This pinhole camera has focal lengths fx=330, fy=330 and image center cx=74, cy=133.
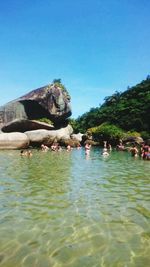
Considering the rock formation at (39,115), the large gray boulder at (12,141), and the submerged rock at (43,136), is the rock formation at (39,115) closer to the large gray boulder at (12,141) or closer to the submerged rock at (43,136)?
the submerged rock at (43,136)

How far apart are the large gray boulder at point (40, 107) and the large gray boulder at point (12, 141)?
6.95m

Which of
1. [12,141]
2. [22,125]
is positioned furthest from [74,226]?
[22,125]

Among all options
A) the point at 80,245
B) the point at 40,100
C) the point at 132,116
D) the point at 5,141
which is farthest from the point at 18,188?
the point at 132,116

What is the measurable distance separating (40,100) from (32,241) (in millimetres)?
39462

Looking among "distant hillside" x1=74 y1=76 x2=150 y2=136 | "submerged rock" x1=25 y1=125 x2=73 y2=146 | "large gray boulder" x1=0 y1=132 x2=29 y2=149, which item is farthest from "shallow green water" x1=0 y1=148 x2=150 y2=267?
"distant hillside" x1=74 y1=76 x2=150 y2=136

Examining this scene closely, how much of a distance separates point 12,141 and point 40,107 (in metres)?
10.4

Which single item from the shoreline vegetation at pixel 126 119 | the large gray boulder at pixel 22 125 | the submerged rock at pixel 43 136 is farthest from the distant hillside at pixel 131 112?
the large gray boulder at pixel 22 125

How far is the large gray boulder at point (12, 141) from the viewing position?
36.1 meters

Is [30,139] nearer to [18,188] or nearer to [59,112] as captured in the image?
[59,112]

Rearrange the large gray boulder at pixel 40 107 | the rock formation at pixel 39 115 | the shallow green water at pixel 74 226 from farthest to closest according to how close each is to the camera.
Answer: the large gray boulder at pixel 40 107 < the rock formation at pixel 39 115 < the shallow green water at pixel 74 226

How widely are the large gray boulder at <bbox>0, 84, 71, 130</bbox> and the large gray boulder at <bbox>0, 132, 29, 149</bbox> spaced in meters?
6.95

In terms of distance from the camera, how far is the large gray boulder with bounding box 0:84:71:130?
144ft

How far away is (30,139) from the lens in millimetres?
40656

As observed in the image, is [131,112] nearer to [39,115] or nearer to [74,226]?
[39,115]
